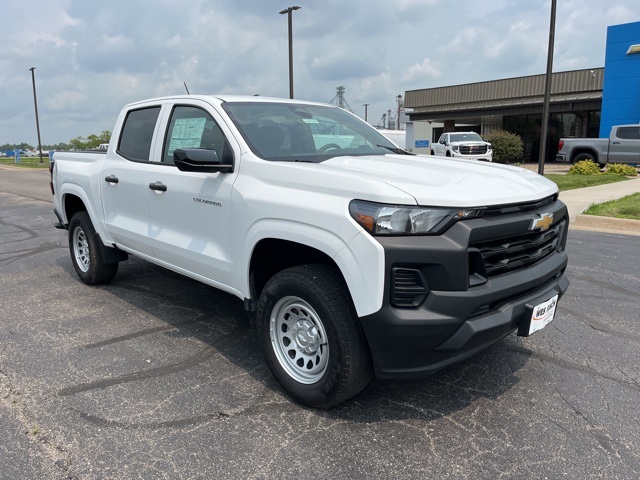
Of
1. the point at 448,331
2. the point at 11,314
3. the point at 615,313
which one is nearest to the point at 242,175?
the point at 448,331

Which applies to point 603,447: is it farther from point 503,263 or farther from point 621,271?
point 621,271

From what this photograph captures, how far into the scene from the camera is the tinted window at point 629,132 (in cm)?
2105

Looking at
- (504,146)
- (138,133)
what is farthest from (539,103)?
(138,133)

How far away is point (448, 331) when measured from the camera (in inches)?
103

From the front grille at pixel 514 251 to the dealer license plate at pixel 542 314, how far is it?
0.24 m

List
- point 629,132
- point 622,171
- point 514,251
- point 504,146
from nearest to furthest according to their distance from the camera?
point 514,251 < point 622,171 < point 629,132 < point 504,146

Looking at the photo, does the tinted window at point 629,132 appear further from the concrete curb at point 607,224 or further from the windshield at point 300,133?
the windshield at point 300,133

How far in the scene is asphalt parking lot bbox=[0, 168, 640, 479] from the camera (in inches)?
103

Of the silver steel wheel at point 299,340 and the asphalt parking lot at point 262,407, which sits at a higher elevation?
the silver steel wheel at point 299,340

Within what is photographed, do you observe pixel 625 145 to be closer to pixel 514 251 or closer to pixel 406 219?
pixel 514 251

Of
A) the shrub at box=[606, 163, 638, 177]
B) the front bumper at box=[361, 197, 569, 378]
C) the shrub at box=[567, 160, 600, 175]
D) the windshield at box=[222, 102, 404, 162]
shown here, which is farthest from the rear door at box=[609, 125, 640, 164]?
the front bumper at box=[361, 197, 569, 378]

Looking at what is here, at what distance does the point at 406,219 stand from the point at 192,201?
1.81 m

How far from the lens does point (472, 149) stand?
992 inches

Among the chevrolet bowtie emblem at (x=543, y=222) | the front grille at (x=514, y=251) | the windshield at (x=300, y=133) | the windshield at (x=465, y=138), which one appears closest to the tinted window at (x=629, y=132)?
the windshield at (x=465, y=138)
